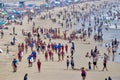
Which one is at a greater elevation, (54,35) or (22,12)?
(22,12)

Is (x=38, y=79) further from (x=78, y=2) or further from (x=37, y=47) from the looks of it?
(x=78, y=2)

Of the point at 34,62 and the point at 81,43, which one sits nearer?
the point at 34,62

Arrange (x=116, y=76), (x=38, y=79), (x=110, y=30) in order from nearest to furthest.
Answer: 1. (x=38, y=79)
2. (x=116, y=76)
3. (x=110, y=30)

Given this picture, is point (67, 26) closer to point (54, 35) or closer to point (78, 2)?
point (54, 35)

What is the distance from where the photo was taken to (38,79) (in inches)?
768

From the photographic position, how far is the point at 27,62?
78.6 ft

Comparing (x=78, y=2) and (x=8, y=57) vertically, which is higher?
(x=78, y=2)

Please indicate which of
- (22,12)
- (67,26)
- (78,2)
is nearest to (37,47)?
(67,26)

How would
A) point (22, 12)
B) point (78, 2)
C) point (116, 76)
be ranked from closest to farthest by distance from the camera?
point (116, 76), point (22, 12), point (78, 2)

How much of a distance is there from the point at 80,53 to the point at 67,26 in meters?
20.8

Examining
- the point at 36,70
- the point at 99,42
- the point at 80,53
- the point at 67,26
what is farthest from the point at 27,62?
the point at 67,26

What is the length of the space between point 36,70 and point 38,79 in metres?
2.36

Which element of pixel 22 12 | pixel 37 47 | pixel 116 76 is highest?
pixel 22 12

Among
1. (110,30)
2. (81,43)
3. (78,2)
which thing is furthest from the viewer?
(78,2)
